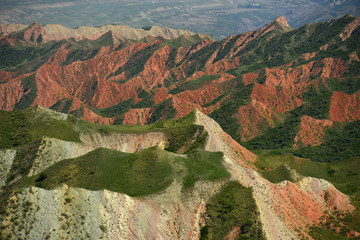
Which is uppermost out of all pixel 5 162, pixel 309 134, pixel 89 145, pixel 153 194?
pixel 153 194

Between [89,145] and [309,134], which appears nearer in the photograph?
[89,145]

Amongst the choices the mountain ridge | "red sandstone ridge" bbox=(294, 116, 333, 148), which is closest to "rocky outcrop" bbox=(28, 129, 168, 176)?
A: the mountain ridge

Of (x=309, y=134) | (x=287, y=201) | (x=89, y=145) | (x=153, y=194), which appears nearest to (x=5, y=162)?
(x=89, y=145)

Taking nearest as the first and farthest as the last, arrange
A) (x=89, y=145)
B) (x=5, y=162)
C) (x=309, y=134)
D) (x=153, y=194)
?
(x=153, y=194)
(x=5, y=162)
(x=89, y=145)
(x=309, y=134)

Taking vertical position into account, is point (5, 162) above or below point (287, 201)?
below

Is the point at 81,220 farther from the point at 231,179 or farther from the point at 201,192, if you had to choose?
the point at 231,179

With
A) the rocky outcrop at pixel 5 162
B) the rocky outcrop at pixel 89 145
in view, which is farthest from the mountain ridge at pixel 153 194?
the rocky outcrop at pixel 5 162

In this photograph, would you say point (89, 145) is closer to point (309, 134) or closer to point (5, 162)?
point (5, 162)

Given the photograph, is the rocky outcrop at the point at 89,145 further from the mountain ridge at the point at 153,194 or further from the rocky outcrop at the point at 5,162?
the rocky outcrop at the point at 5,162

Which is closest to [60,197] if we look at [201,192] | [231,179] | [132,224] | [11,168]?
[132,224]

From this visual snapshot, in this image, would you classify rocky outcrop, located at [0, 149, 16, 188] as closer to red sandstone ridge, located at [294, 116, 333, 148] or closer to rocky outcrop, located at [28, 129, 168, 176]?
rocky outcrop, located at [28, 129, 168, 176]

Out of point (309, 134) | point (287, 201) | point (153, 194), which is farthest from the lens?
point (309, 134)
